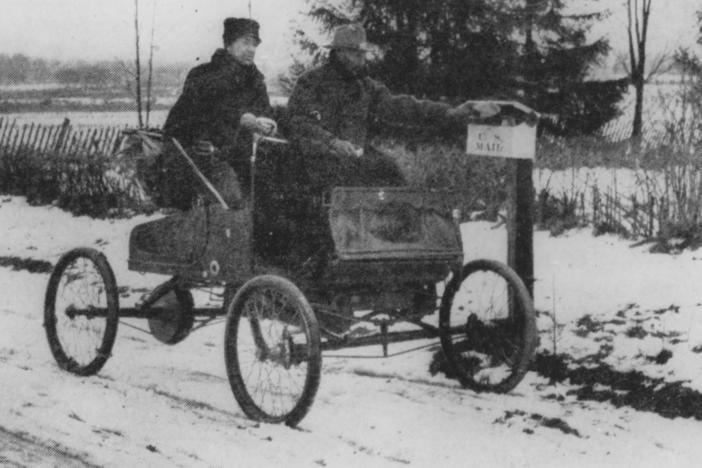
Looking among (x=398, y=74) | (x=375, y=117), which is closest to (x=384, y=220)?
(x=375, y=117)

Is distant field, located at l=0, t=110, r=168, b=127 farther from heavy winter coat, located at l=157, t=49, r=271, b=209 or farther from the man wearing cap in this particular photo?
the man wearing cap

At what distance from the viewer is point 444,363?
23.6 ft

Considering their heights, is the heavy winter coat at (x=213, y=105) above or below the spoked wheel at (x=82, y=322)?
above

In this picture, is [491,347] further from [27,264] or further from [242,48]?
[27,264]

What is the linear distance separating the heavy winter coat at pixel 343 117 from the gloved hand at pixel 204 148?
0.51 meters

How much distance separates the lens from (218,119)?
6.95 meters

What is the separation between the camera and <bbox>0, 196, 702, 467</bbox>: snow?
5355 mm

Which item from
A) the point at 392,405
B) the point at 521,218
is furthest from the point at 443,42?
the point at 392,405

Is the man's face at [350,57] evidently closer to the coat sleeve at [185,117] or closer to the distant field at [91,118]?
the coat sleeve at [185,117]

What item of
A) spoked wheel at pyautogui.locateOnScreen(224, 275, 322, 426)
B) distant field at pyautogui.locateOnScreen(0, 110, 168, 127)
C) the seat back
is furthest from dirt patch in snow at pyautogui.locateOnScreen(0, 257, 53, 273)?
distant field at pyautogui.locateOnScreen(0, 110, 168, 127)

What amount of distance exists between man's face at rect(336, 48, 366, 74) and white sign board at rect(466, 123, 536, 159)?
39.2 inches

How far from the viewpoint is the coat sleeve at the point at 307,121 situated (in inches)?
240

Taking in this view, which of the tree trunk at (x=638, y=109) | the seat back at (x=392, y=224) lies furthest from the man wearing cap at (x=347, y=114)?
the tree trunk at (x=638, y=109)

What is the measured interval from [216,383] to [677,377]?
2825 millimetres
